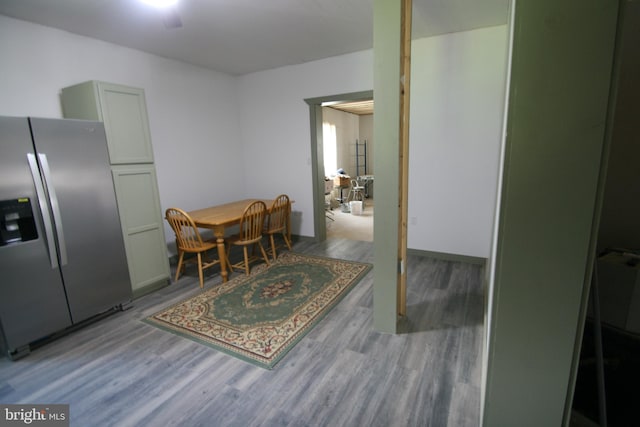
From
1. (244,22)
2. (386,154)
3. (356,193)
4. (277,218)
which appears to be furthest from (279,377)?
(356,193)

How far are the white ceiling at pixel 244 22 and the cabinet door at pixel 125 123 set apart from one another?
607mm

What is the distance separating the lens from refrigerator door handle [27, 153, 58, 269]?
2182 mm

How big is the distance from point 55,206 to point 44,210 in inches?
2.8

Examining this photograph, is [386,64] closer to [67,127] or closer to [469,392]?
[469,392]

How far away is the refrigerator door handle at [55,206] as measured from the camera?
2.23 meters

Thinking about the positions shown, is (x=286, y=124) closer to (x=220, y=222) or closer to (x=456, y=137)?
(x=220, y=222)

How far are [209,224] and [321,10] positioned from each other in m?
2.35

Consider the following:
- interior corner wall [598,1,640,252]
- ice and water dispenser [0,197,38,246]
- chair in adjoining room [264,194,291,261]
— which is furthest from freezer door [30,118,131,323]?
interior corner wall [598,1,640,252]

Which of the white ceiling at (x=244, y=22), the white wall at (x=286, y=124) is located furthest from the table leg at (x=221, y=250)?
the white ceiling at (x=244, y=22)

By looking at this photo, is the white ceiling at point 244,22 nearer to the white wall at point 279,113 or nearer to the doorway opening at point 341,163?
the white wall at point 279,113

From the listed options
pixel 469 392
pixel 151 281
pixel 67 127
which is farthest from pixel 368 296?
pixel 67 127

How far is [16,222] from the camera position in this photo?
215 centimetres

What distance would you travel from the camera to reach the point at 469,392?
5.65 feet

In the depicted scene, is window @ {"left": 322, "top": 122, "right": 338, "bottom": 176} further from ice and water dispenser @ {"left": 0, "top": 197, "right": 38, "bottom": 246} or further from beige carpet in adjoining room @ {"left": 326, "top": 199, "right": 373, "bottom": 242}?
ice and water dispenser @ {"left": 0, "top": 197, "right": 38, "bottom": 246}
